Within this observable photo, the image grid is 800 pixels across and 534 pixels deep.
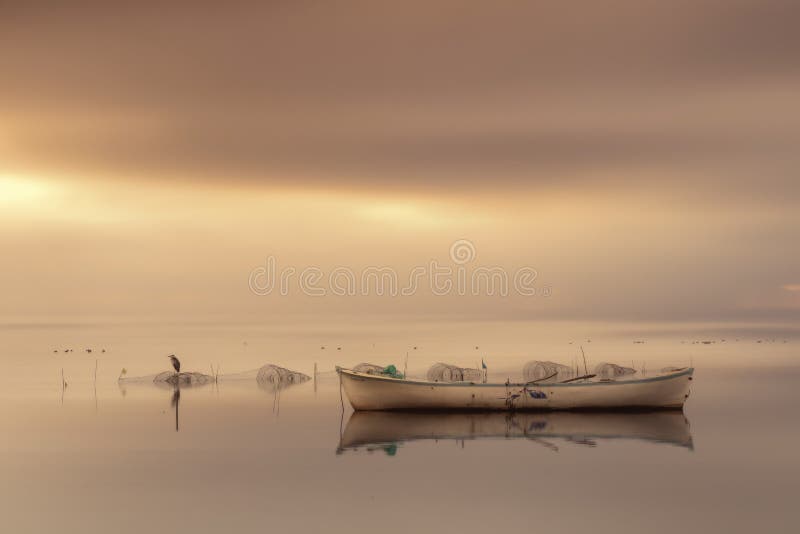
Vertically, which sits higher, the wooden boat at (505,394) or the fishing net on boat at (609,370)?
the fishing net on boat at (609,370)

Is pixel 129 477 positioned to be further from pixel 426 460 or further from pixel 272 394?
pixel 272 394

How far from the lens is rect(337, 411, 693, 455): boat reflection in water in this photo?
42469mm

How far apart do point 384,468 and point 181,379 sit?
4029cm

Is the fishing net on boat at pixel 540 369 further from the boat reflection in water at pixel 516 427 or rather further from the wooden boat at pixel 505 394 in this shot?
the wooden boat at pixel 505 394

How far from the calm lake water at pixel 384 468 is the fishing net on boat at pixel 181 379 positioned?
1136 centimetres

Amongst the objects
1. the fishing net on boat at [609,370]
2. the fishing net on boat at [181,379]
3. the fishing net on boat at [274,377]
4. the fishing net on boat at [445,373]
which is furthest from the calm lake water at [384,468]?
the fishing net on boat at [274,377]

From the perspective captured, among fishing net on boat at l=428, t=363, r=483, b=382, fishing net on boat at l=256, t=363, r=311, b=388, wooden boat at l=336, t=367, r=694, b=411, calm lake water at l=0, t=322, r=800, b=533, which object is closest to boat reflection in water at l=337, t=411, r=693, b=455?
calm lake water at l=0, t=322, r=800, b=533

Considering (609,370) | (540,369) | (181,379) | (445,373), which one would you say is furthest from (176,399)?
(609,370)

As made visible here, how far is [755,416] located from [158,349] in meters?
105

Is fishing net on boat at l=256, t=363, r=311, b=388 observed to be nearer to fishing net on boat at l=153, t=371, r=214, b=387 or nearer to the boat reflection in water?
fishing net on boat at l=153, t=371, r=214, b=387

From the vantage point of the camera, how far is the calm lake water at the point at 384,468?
27281 millimetres

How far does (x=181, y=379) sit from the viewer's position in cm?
7269

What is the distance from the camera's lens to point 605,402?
160 ft

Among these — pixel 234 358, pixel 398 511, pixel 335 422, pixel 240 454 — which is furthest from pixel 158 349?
pixel 398 511
